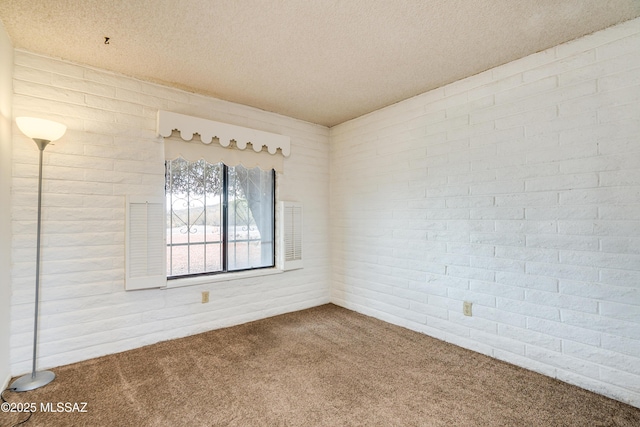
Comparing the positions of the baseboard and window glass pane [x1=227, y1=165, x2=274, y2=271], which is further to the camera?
window glass pane [x1=227, y1=165, x2=274, y2=271]

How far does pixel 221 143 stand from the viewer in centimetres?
304

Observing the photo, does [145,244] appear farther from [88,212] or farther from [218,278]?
[218,278]

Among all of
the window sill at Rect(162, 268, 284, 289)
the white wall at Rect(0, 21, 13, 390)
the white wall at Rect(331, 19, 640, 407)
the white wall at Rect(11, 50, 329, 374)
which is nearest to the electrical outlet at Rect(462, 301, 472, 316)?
the white wall at Rect(331, 19, 640, 407)

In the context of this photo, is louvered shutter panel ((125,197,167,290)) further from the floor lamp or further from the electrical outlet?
the electrical outlet

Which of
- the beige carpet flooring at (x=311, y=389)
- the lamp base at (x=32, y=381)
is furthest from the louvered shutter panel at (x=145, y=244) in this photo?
the lamp base at (x=32, y=381)

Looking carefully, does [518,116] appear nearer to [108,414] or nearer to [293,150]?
[293,150]

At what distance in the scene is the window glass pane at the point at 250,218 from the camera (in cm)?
330

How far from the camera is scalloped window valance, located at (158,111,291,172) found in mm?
2795

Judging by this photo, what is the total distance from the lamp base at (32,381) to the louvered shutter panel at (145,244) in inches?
28.8

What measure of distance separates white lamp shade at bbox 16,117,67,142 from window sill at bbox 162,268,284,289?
1.46 meters

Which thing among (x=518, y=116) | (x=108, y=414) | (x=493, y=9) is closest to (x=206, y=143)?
(x=108, y=414)

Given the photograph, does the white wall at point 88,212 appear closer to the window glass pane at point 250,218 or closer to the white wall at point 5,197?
the white wall at point 5,197

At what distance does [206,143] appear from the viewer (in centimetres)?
295

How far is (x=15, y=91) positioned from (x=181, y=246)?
1.67 metres
